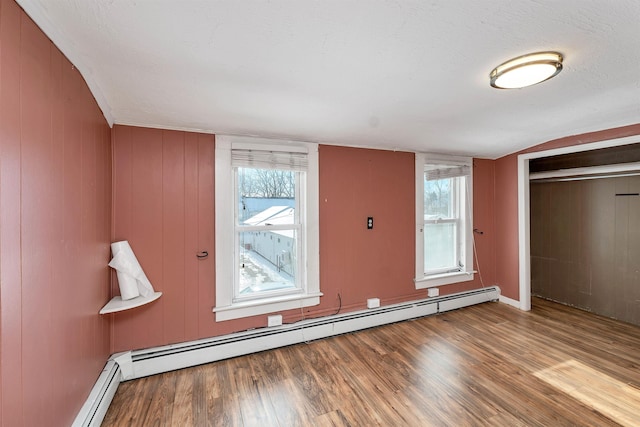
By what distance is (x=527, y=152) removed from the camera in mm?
3516

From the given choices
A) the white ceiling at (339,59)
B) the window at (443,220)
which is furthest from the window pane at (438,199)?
the white ceiling at (339,59)

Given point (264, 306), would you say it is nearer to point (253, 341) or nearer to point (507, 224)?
point (253, 341)

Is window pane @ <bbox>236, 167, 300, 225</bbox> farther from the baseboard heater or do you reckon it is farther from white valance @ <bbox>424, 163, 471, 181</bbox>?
white valance @ <bbox>424, 163, 471, 181</bbox>

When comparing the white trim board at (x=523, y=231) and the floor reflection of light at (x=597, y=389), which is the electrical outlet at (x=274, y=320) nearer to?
the floor reflection of light at (x=597, y=389)

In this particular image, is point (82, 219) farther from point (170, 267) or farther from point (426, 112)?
point (426, 112)

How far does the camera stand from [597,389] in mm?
2045

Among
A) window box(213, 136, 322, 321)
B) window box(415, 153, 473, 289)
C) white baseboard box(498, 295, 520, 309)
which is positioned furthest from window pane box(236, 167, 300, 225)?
white baseboard box(498, 295, 520, 309)

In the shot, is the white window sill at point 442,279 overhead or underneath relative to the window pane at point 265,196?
underneath

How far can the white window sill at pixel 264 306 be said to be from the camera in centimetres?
255

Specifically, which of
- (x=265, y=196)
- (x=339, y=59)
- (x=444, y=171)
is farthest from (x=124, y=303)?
(x=444, y=171)

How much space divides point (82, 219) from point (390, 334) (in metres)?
2.91

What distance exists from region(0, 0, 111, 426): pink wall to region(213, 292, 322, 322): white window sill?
972 mm

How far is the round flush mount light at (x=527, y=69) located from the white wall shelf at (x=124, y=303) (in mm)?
2880

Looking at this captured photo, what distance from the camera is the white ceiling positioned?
1.10 m
